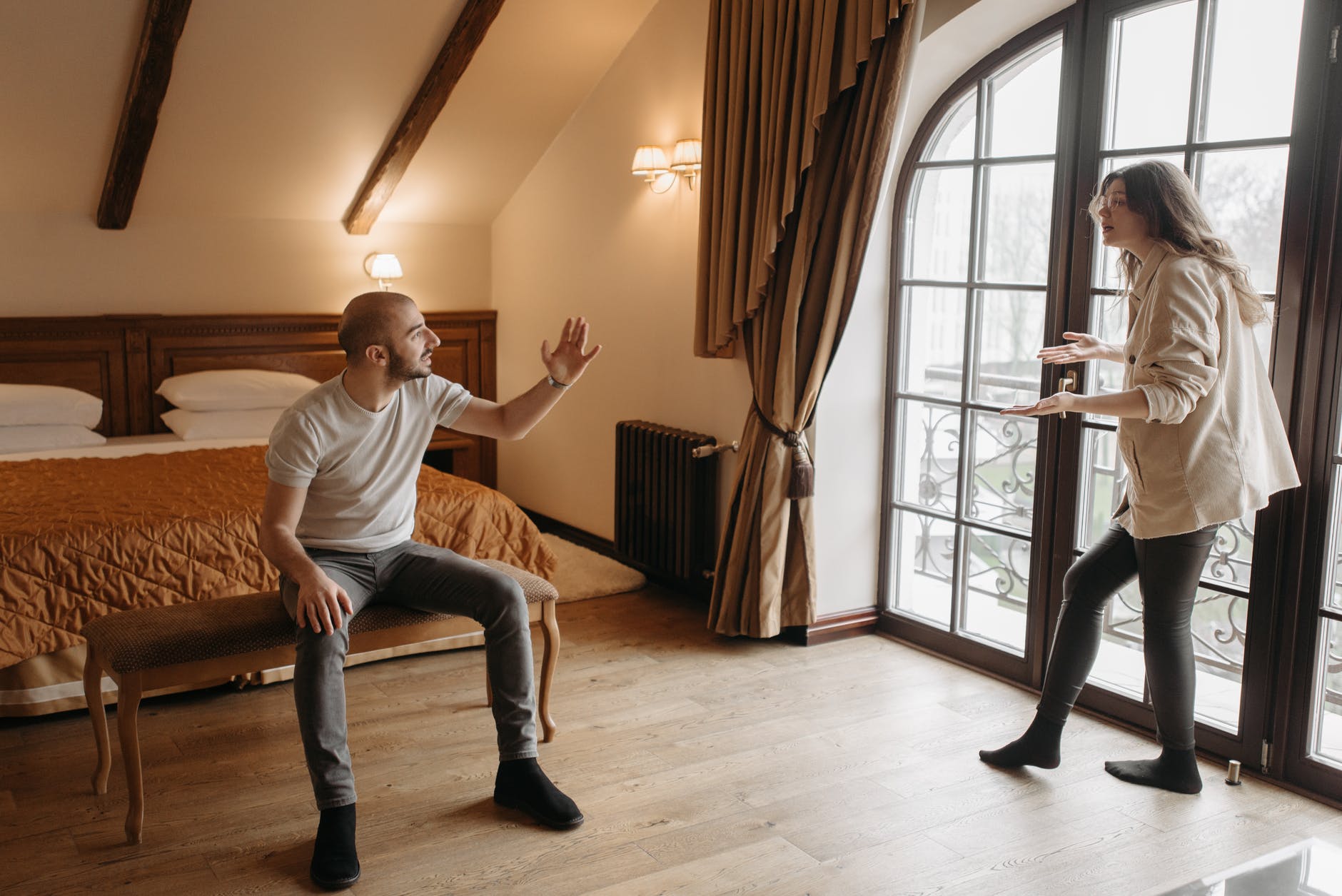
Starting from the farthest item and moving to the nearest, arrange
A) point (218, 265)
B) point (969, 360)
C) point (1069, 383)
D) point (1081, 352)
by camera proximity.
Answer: point (218, 265)
point (969, 360)
point (1069, 383)
point (1081, 352)

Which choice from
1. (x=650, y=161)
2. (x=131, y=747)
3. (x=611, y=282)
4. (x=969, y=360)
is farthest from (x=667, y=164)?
(x=131, y=747)

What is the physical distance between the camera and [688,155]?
4000mm

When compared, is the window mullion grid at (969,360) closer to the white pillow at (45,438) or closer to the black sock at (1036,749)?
the black sock at (1036,749)

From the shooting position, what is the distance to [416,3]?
407 cm

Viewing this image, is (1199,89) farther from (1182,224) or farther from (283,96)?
(283,96)

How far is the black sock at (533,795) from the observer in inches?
95.3

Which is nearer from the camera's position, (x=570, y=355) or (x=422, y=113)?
(x=570, y=355)

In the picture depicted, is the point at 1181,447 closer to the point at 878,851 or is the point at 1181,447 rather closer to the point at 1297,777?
the point at 1297,777

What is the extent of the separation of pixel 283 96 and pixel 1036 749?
3.53 metres

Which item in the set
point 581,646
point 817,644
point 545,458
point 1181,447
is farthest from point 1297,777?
point 545,458

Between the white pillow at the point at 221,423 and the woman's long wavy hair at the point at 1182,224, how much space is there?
3.35m

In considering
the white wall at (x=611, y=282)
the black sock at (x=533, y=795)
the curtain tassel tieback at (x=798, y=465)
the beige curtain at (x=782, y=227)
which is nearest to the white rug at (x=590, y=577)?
the white wall at (x=611, y=282)

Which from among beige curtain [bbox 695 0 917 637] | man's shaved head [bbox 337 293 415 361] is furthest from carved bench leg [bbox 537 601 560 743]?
beige curtain [bbox 695 0 917 637]

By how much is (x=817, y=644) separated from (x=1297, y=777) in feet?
4.69
